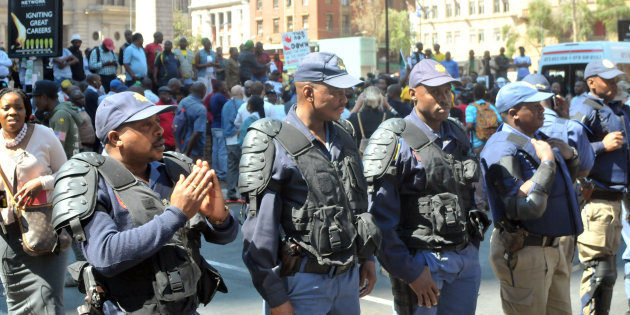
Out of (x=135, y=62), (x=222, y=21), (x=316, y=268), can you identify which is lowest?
(x=316, y=268)

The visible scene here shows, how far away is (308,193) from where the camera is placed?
13.4ft

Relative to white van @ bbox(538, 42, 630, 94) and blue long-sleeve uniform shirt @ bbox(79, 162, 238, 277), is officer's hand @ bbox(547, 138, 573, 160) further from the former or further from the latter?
white van @ bbox(538, 42, 630, 94)

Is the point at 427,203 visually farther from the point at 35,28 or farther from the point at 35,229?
the point at 35,28

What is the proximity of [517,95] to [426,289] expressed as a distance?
1.47m

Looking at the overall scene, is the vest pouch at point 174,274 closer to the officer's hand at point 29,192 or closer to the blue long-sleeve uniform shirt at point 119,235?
the blue long-sleeve uniform shirt at point 119,235

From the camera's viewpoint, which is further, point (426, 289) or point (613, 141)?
point (613, 141)

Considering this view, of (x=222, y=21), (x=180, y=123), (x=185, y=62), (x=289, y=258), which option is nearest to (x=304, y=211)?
(x=289, y=258)

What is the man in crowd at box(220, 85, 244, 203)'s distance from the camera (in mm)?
14500

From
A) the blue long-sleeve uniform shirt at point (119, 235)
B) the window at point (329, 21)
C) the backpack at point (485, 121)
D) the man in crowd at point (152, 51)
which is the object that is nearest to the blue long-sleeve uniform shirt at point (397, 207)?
the blue long-sleeve uniform shirt at point (119, 235)

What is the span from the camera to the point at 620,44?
920 inches

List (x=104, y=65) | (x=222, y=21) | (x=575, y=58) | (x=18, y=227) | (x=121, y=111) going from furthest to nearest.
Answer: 1. (x=222, y=21)
2. (x=575, y=58)
3. (x=104, y=65)
4. (x=18, y=227)
5. (x=121, y=111)

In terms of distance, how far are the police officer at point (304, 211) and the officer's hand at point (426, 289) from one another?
1.61 feet

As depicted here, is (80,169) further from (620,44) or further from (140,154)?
(620,44)

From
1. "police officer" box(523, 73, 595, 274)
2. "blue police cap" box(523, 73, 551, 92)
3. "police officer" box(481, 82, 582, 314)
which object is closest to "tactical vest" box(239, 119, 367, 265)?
"police officer" box(481, 82, 582, 314)
